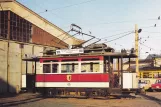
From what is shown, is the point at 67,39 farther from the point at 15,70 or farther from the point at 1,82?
the point at 1,82

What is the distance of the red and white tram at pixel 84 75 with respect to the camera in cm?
2088

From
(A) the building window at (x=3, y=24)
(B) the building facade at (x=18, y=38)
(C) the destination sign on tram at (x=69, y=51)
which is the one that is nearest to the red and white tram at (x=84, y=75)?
(C) the destination sign on tram at (x=69, y=51)

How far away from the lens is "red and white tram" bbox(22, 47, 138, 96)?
68.5 ft

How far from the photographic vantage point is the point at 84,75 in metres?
Result: 21.4

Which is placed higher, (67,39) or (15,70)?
(67,39)

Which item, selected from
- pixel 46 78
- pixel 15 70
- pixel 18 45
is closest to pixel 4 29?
pixel 18 45

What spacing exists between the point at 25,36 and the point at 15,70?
4665 mm

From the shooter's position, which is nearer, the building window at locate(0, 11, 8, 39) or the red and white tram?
the red and white tram

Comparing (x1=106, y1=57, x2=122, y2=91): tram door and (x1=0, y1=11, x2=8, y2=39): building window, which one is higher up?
(x1=0, y1=11, x2=8, y2=39): building window

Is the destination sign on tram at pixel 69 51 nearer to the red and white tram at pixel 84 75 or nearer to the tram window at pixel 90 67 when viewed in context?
the red and white tram at pixel 84 75

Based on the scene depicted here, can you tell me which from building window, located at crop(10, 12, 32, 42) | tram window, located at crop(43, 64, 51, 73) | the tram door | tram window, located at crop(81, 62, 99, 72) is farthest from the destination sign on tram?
building window, located at crop(10, 12, 32, 42)

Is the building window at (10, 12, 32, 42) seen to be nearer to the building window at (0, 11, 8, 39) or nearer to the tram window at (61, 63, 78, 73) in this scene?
the building window at (0, 11, 8, 39)

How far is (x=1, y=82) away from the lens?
2797 centimetres

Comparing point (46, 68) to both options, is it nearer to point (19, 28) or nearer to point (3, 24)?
point (3, 24)
